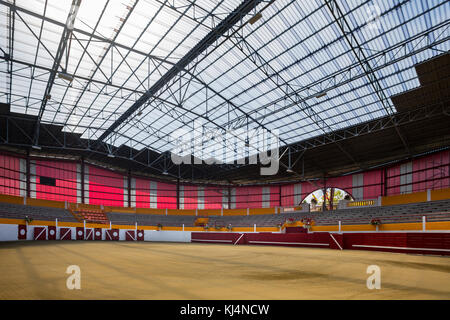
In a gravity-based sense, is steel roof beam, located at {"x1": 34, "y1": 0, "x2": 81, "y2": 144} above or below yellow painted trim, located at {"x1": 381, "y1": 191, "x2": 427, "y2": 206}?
above

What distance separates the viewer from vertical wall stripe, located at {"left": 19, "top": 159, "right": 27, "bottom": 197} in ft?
123

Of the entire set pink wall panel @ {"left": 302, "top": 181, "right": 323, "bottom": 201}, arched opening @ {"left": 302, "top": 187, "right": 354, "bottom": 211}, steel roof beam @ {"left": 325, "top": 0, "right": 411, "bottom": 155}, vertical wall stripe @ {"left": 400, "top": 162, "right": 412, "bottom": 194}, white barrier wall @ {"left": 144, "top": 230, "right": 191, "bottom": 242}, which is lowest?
white barrier wall @ {"left": 144, "top": 230, "right": 191, "bottom": 242}

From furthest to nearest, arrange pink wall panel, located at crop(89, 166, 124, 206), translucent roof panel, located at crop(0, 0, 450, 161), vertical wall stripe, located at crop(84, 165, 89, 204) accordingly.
A: pink wall panel, located at crop(89, 166, 124, 206)
vertical wall stripe, located at crop(84, 165, 89, 204)
translucent roof panel, located at crop(0, 0, 450, 161)

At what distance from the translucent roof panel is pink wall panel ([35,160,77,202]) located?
32.1 ft

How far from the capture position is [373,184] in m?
40.0

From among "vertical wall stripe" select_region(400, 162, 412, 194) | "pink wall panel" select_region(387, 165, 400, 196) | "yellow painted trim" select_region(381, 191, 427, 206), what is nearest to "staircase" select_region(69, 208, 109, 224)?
"yellow painted trim" select_region(381, 191, 427, 206)

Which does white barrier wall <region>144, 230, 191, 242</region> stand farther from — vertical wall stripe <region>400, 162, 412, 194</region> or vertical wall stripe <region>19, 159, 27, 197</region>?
vertical wall stripe <region>400, 162, 412, 194</region>

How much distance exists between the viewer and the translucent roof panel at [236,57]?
63.2 feet

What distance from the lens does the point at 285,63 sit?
79.4 ft

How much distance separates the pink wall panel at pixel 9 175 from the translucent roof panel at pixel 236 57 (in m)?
8.32

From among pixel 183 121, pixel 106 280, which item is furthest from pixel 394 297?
pixel 183 121

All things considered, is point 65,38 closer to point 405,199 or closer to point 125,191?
point 125,191

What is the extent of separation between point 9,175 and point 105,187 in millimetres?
13349

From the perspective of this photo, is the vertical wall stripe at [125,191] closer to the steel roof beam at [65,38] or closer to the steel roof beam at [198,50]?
the steel roof beam at [198,50]
